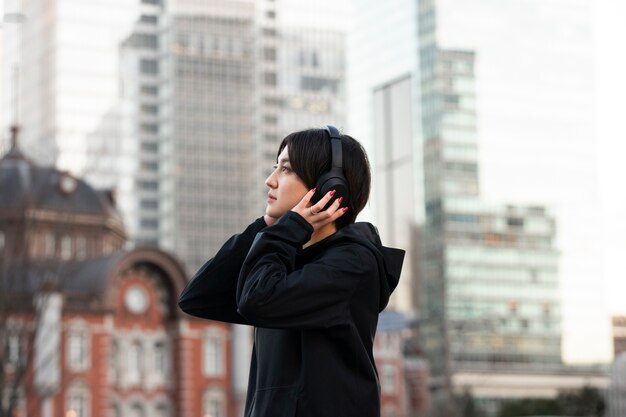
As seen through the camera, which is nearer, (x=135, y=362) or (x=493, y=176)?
(x=135, y=362)

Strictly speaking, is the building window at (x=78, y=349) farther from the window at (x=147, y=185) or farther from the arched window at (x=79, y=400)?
the window at (x=147, y=185)

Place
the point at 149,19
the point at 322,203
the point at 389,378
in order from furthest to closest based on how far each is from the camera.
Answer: the point at 149,19 → the point at 389,378 → the point at 322,203

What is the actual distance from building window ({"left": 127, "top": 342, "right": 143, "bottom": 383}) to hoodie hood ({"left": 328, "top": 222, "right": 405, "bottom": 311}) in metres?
50.8

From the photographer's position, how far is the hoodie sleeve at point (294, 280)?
12.6 feet

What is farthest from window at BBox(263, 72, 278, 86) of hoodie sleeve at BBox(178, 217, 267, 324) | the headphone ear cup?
the headphone ear cup

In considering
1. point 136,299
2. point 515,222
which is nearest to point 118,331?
point 136,299

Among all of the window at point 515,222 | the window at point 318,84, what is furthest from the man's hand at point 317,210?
the window at point 318,84

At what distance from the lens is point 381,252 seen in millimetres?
4125

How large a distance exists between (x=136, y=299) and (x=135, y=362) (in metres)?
2.43

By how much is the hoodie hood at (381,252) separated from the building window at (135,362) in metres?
50.8

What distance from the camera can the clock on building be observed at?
54.0 metres

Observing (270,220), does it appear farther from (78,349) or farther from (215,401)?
(215,401)

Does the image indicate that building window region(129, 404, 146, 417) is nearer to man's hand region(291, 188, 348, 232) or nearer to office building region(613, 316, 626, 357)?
man's hand region(291, 188, 348, 232)

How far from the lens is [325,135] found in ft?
13.7
